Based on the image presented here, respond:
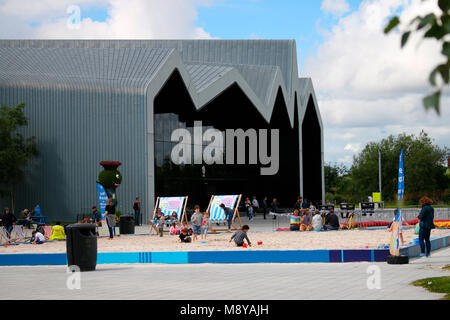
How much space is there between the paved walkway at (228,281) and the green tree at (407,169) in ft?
198

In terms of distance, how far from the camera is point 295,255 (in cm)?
1420

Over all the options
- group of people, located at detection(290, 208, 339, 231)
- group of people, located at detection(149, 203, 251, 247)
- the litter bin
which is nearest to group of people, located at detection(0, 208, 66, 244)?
the litter bin

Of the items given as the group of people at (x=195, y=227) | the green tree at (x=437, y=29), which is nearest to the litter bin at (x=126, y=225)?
the group of people at (x=195, y=227)

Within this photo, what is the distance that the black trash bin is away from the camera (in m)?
13.2

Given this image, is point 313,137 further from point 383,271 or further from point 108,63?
point 383,271

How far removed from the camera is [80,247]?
13.2m

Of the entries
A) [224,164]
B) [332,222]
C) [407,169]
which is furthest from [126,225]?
[407,169]

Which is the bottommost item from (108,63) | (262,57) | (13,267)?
(13,267)

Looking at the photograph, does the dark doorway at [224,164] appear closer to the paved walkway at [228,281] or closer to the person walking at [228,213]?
the person walking at [228,213]

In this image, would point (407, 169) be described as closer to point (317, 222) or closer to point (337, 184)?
point (337, 184)

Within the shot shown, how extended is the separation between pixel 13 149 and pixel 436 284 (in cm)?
2960

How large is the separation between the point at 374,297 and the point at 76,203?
29197 mm

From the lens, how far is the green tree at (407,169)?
72500 mm

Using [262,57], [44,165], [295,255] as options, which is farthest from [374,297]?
[262,57]
